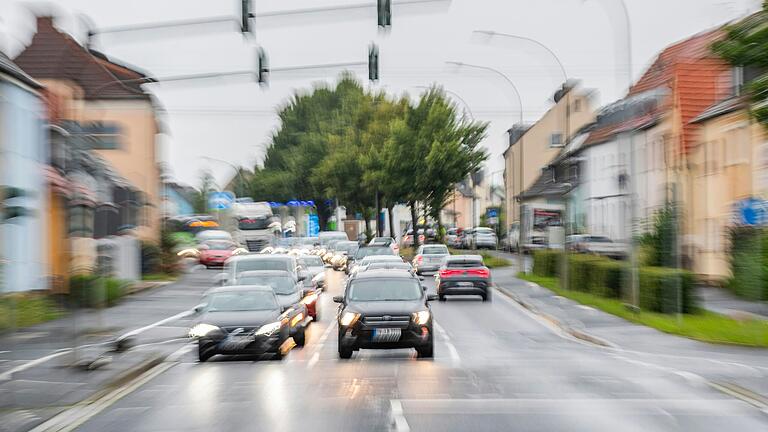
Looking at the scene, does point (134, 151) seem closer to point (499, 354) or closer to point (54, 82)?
point (54, 82)

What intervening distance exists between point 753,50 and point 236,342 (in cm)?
1057

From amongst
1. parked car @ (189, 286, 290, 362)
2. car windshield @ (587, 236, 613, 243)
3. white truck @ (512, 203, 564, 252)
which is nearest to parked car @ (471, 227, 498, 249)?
white truck @ (512, 203, 564, 252)

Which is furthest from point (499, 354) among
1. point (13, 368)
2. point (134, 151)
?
point (134, 151)

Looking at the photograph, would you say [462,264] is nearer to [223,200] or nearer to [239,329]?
[239,329]

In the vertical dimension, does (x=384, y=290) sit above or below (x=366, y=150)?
below

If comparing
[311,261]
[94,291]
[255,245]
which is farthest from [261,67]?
[255,245]

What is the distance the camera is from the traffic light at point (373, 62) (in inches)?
707

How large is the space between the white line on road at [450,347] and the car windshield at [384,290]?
1.37 m

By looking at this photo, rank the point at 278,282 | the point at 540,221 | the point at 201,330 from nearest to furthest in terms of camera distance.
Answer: the point at 201,330, the point at 278,282, the point at 540,221

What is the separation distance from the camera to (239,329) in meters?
20.0

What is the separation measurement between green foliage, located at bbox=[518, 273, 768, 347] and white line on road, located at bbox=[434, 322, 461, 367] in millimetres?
5096

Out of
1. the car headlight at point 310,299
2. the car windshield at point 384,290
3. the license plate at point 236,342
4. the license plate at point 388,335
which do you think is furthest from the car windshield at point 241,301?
the car headlight at point 310,299

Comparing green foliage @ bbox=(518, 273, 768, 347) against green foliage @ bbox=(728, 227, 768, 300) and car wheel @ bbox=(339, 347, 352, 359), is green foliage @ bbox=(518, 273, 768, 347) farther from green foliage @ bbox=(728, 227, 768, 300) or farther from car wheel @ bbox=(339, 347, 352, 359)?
car wheel @ bbox=(339, 347, 352, 359)

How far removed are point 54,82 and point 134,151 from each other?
10423 millimetres
